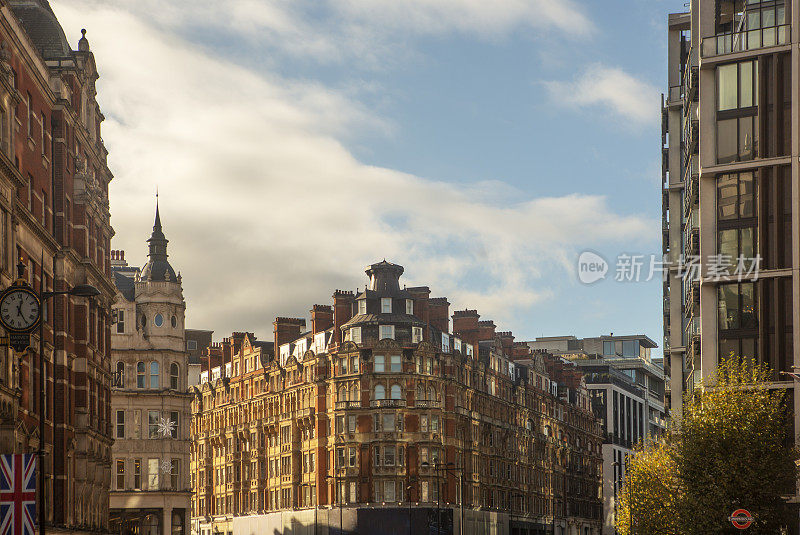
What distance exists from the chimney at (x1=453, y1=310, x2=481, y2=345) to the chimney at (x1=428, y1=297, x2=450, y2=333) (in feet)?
17.6

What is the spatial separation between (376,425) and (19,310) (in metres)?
80.6

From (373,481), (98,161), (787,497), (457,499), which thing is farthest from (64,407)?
(457,499)

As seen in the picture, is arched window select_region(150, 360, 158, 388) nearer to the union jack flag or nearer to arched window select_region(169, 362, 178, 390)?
arched window select_region(169, 362, 178, 390)

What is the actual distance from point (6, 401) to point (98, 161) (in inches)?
1031

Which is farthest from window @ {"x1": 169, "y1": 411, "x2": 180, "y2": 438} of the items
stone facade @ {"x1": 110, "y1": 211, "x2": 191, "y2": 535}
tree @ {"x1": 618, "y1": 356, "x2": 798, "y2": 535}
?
tree @ {"x1": 618, "y1": 356, "x2": 798, "y2": 535}

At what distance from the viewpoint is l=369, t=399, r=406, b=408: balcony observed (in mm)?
116000

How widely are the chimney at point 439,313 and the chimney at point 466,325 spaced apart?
5.35 metres

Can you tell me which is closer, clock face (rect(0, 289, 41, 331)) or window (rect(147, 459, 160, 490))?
clock face (rect(0, 289, 41, 331))

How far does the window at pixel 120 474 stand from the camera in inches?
3686

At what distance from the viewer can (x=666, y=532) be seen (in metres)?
66.6

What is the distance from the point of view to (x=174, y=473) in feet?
314

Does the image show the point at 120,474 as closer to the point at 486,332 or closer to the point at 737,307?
the point at 737,307

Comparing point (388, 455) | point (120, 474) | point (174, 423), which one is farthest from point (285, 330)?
point (120, 474)

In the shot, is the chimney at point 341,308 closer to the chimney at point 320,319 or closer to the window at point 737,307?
the chimney at point 320,319
